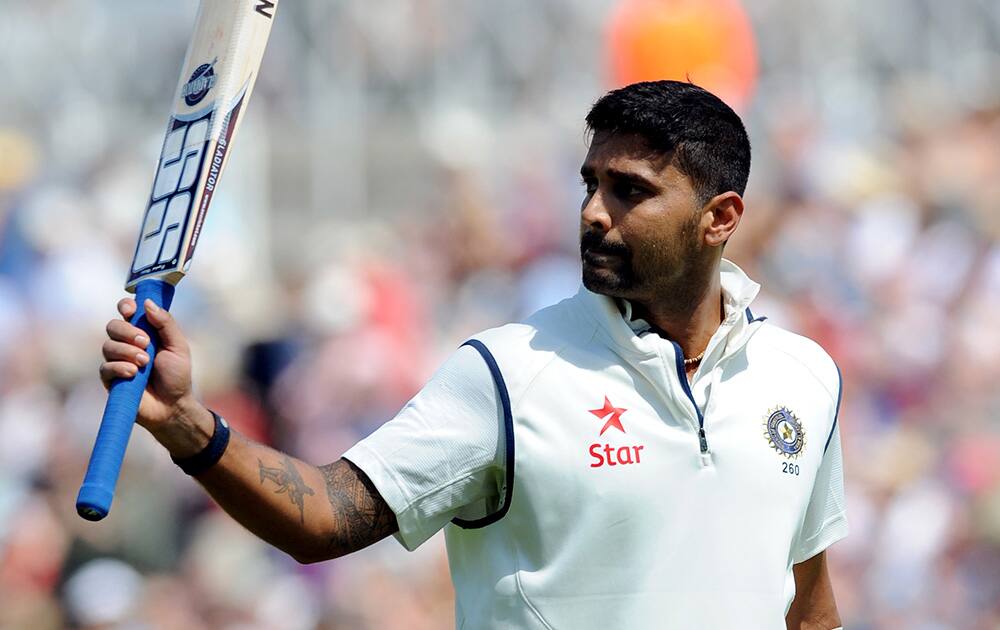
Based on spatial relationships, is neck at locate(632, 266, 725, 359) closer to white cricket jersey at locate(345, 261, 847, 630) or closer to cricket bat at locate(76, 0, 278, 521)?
white cricket jersey at locate(345, 261, 847, 630)

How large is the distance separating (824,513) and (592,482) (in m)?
0.74

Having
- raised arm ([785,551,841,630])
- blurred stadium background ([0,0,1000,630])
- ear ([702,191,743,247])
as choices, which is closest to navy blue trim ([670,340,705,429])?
ear ([702,191,743,247])

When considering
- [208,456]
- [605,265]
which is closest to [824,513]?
[605,265]

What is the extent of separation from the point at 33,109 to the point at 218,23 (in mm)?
6943

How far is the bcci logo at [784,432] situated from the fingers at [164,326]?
1248mm

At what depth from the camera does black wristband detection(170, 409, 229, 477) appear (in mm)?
2969

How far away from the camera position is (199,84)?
342 cm

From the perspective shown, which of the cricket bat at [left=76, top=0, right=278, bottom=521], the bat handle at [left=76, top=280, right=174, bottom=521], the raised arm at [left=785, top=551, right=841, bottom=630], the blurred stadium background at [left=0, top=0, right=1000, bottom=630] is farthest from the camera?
the blurred stadium background at [left=0, top=0, right=1000, bottom=630]

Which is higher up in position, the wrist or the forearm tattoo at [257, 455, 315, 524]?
the wrist

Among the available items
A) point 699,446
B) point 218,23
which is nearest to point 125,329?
point 218,23

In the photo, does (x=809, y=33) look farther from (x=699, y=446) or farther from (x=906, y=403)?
(x=699, y=446)

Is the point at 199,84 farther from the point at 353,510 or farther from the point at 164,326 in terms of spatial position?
the point at 353,510

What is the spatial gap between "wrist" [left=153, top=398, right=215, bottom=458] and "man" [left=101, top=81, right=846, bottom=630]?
0.07 metres

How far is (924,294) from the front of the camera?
331 inches
